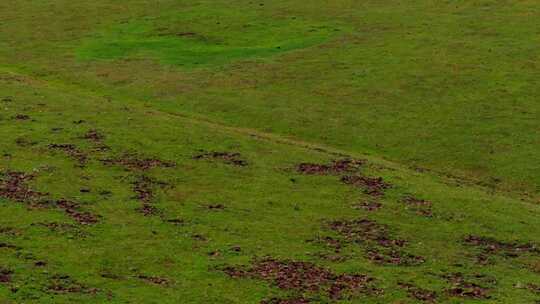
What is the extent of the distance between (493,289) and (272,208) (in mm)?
9011

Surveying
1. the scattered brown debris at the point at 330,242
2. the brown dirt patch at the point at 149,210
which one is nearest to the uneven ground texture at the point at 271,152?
the scattered brown debris at the point at 330,242

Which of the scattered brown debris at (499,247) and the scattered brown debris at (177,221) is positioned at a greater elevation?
the scattered brown debris at (177,221)

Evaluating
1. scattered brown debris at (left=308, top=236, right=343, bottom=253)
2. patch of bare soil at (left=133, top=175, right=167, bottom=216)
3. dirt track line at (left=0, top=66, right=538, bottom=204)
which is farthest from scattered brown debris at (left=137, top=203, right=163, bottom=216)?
dirt track line at (left=0, top=66, right=538, bottom=204)

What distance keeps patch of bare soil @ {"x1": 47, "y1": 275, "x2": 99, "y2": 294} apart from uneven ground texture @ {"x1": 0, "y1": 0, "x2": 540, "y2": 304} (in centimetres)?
8

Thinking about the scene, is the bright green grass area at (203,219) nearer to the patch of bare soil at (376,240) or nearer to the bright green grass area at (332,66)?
the patch of bare soil at (376,240)

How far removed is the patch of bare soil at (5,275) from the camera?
25.7 m

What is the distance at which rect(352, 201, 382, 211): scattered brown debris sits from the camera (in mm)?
34062

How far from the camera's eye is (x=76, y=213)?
31328mm

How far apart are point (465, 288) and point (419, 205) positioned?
7.61 metres

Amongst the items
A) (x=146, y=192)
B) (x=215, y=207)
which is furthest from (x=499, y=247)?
(x=146, y=192)

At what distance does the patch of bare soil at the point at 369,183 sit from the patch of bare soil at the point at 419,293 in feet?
28.0

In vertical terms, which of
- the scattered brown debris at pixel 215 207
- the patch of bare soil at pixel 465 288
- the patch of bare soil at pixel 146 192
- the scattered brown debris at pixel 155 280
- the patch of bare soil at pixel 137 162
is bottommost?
the patch of bare soil at pixel 465 288

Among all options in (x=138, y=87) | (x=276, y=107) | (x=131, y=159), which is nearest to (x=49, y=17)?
(x=138, y=87)

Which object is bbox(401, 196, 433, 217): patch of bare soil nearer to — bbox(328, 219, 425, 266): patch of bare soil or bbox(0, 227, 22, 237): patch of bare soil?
bbox(328, 219, 425, 266): patch of bare soil
